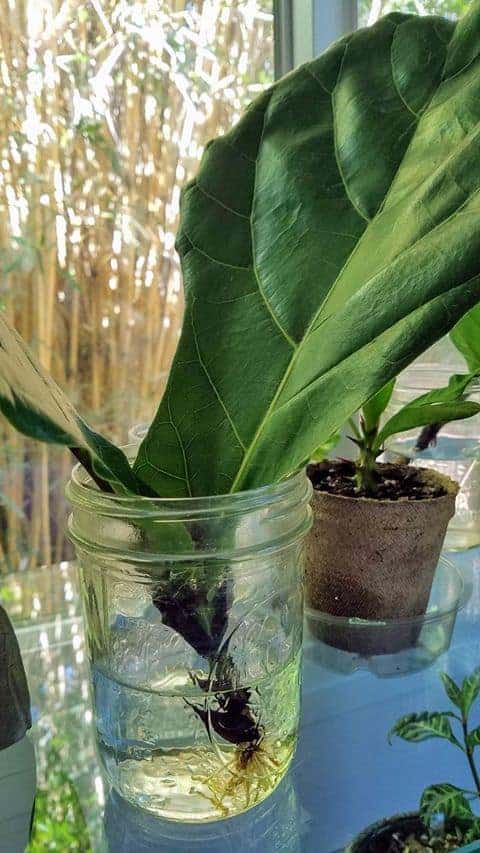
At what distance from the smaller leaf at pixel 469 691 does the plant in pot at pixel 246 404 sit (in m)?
0.13

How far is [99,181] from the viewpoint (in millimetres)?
893

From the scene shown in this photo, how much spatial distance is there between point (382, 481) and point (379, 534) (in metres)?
0.08

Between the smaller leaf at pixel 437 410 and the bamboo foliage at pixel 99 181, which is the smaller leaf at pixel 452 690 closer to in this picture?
the smaller leaf at pixel 437 410

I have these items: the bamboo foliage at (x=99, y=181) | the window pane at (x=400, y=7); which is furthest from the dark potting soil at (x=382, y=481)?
the window pane at (x=400, y=7)

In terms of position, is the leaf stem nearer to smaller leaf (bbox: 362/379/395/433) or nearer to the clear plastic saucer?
the clear plastic saucer

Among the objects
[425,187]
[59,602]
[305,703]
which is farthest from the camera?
[59,602]

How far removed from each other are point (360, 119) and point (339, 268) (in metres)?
0.07

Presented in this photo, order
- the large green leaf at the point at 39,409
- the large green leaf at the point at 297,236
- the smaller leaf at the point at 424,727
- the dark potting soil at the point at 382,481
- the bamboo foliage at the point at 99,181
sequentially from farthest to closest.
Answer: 1. the bamboo foliage at the point at 99,181
2. the dark potting soil at the point at 382,481
3. the smaller leaf at the point at 424,727
4. the large green leaf at the point at 297,236
5. the large green leaf at the point at 39,409

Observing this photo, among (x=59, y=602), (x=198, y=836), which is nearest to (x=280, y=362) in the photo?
(x=198, y=836)

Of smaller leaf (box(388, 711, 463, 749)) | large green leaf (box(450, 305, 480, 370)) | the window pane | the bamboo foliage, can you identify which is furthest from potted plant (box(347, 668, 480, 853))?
the window pane

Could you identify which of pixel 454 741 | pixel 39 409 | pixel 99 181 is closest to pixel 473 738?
pixel 454 741

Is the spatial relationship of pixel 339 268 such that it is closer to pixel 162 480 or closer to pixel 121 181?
pixel 162 480

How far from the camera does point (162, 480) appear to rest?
1.33 ft

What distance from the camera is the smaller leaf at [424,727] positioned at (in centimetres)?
47
